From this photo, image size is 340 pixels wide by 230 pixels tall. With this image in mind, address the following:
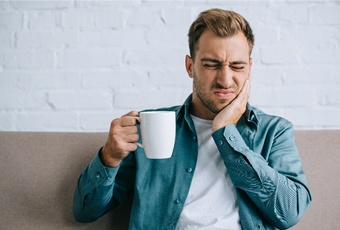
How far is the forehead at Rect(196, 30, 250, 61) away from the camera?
1.35 m

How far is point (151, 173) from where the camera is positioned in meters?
1.42

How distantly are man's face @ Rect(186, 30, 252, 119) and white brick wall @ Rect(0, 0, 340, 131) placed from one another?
364mm

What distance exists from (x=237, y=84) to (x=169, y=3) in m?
0.56

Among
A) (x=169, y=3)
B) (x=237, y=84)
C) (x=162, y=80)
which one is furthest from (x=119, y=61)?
(x=237, y=84)

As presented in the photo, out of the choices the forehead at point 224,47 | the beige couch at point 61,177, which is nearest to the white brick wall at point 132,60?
the beige couch at point 61,177

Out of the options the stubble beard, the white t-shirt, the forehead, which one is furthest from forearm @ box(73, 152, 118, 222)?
the forehead

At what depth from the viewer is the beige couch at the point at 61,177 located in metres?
1.45

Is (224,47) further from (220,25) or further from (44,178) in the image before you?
(44,178)

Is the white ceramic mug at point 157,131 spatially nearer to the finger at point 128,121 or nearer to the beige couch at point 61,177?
the finger at point 128,121

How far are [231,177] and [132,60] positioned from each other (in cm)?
70

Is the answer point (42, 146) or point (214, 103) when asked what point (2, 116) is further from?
point (214, 103)

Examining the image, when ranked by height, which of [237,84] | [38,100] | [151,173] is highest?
[237,84]

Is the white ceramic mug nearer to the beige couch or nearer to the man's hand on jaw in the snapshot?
the man's hand on jaw

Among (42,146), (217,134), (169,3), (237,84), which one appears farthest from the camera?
(169,3)
